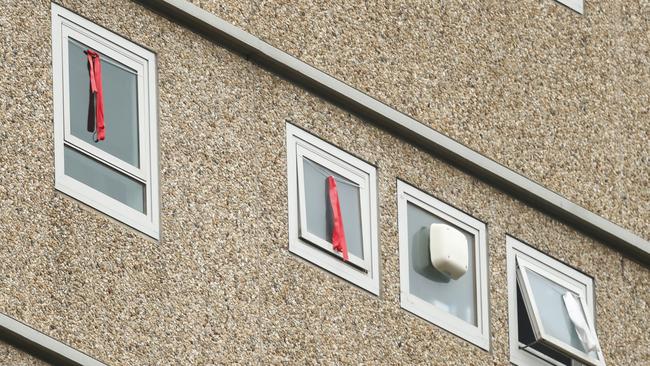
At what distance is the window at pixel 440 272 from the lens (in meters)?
13.4

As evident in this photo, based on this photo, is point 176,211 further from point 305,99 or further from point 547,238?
point 547,238

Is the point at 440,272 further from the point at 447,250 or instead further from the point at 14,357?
the point at 14,357

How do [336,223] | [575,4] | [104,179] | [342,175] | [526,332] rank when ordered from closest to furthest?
[104,179], [336,223], [342,175], [526,332], [575,4]

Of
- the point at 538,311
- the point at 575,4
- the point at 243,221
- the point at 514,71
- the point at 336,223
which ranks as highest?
the point at 575,4

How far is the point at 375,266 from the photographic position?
13188 millimetres

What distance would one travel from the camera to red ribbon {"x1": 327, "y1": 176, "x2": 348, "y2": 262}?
513 inches

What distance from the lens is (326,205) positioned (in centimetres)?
1313

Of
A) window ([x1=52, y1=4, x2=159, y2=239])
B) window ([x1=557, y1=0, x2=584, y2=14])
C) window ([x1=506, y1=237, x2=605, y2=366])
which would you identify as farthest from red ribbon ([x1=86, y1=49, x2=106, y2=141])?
window ([x1=557, y1=0, x2=584, y2=14])

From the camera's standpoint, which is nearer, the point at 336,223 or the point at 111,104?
the point at 111,104

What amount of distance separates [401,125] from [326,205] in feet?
2.00

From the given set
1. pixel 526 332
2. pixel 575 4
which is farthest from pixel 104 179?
pixel 575 4

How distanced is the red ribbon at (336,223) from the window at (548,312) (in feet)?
3.43

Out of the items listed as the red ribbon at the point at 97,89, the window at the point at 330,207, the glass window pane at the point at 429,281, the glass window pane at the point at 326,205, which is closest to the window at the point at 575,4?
the glass window pane at the point at 429,281

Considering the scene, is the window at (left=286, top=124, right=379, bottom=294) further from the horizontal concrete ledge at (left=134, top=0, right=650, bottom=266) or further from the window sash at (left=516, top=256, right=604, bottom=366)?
the window sash at (left=516, top=256, right=604, bottom=366)
